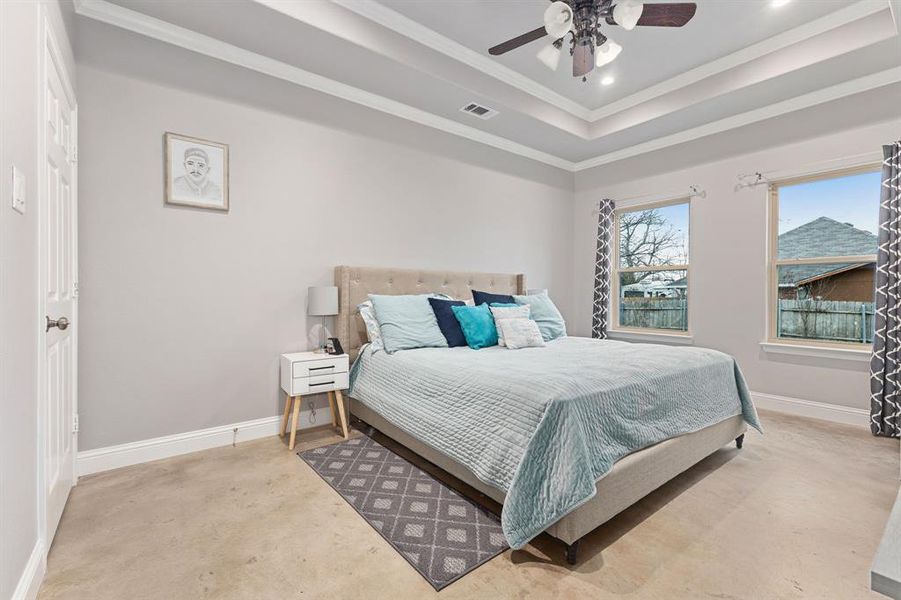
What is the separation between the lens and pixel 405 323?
3.12 meters

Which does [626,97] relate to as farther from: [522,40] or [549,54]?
[522,40]

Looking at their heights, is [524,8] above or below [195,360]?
above

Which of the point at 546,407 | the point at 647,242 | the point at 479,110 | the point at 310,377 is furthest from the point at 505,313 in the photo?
the point at 647,242

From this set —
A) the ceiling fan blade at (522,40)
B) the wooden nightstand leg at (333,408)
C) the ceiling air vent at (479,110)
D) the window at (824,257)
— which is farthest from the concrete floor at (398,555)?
the ceiling air vent at (479,110)

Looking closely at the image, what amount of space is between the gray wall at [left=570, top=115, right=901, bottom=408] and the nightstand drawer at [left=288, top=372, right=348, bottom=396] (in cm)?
362

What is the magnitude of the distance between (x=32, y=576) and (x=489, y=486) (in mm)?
1717

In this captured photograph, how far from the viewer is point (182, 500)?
7.05 ft

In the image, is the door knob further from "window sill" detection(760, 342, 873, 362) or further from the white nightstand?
"window sill" detection(760, 342, 873, 362)

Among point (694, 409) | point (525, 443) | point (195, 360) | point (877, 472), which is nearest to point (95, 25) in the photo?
point (195, 360)

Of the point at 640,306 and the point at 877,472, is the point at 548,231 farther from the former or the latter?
the point at 877,472

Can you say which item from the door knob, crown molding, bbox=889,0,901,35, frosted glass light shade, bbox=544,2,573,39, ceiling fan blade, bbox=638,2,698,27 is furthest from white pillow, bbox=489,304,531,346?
crown molding, bbox=889,0,901,35

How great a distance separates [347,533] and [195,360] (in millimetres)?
1694

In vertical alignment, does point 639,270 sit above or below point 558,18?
below

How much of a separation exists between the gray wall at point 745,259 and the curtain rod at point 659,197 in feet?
→ 0.16
